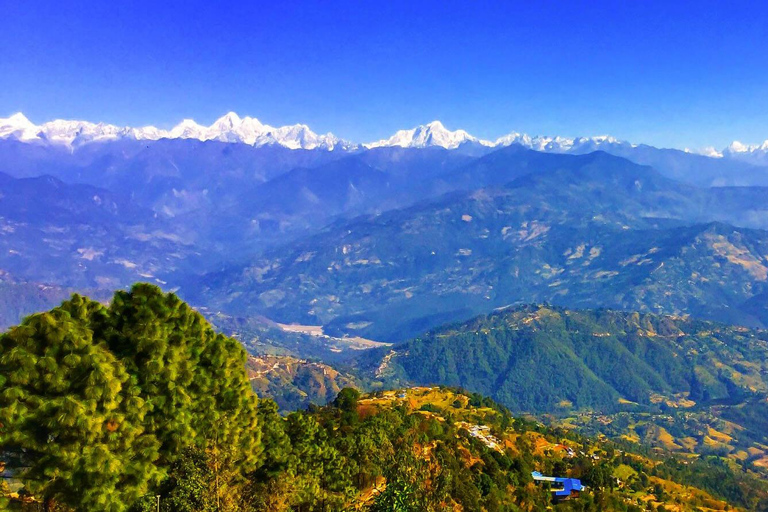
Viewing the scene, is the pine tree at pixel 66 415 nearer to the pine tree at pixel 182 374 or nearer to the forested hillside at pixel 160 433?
the forested hillside at pixel 160 433

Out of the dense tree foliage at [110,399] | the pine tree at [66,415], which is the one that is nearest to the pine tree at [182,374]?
the dense tree foliage at [110,399]

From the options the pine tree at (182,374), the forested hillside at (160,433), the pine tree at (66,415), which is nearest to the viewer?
the pine tree at (66,415)

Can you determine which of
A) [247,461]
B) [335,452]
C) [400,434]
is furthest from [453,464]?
[247,461]

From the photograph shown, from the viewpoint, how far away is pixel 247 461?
3706cm

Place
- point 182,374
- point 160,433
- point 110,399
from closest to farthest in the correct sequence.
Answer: point 110,399 → point 160,433 → point 182,374

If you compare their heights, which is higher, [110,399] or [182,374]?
[110,399]

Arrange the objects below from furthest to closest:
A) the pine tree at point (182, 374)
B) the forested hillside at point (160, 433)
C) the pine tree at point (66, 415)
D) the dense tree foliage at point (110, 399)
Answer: the pine tree at point (182, 374) < the forested hillside at point (160, 433) < the dense tree foliage at point (110, 399) < the pine tree at point (66, 415)

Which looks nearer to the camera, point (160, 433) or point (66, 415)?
point (66, 415)

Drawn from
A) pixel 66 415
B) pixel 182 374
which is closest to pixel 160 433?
pixel 182 374

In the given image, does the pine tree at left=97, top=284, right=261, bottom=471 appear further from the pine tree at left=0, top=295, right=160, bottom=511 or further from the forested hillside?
the pine tree at left=0, top=295, right=160, bottom=511

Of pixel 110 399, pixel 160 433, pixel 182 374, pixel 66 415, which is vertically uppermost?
pixel 110 399

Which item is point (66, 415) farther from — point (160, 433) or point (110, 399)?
point (160, 433)

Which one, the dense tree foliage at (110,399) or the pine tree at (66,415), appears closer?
the pine tree at (66,415)

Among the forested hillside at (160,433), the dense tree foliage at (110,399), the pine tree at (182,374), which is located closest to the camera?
the dense tree foliage at (110,399)
